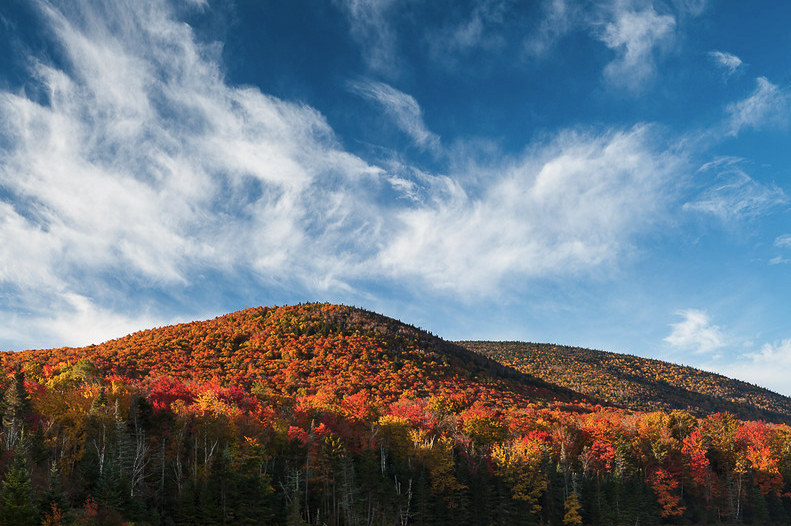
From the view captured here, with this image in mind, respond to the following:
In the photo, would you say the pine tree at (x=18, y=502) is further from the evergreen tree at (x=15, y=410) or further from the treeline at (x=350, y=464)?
the evergreen tree at (x=15, y=410)

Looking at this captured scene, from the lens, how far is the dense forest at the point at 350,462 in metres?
55.5

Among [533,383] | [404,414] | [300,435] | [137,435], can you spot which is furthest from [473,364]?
[137,435]

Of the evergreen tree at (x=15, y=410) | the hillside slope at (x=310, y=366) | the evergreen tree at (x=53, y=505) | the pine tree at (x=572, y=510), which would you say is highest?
the hillside slope at (x=310, y=366)

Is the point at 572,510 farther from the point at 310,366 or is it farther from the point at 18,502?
the point at 310,366

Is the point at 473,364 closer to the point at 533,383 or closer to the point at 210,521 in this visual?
the point at 533,383

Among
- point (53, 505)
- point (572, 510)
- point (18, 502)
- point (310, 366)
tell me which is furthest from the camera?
point (310, 366)

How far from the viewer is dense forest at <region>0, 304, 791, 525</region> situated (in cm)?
5547

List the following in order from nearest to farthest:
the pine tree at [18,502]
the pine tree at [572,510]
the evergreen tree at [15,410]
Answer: the pine tree at [18,502] < the evergreen tree at [15,410] < the pine tree at [572,510]

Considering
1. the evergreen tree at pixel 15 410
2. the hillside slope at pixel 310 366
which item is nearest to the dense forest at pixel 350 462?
the evergreen tree at pixel 15 410

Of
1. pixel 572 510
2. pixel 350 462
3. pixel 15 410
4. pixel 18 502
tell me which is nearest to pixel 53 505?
pixel 18 502

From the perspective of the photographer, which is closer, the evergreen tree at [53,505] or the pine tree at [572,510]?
the evergreen tree at [53,505]

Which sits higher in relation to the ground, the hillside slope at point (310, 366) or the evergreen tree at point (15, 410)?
the hillside slope at point (310, 366)

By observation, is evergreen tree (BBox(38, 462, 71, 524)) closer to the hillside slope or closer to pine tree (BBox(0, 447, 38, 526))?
pine tree (BBox(0, 447, 38, 526))

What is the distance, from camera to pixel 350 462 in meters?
67.4
